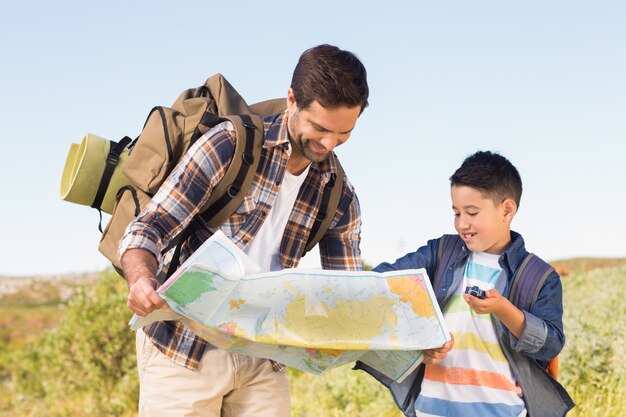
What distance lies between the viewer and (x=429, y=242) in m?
3.20

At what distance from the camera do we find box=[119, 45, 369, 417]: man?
9.36 ft

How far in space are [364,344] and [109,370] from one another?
22.3ft

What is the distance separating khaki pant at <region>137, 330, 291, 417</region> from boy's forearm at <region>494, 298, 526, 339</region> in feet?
3.35

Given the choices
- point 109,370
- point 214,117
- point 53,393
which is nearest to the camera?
point 214,117

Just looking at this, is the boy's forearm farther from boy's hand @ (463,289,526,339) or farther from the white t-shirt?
the white t-shirt

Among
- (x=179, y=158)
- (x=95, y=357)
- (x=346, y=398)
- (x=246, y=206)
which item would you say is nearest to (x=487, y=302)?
(x=246, y=206)

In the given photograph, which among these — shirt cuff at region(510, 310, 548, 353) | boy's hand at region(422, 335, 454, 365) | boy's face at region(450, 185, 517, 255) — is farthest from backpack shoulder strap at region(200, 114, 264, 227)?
shirt cuff at region(510, 310, 548, 353)

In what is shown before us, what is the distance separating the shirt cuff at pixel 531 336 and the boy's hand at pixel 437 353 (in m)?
0.28

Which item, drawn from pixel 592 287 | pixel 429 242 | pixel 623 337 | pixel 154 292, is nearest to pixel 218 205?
pixel 154 292

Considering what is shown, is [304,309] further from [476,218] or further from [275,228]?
[476,218]

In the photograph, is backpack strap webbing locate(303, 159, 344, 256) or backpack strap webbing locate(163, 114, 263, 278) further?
backpack strap webbing locate(303, 159, 344, 256)

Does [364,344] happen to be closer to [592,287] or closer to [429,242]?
[429,242]

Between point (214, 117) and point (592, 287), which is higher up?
point (214, 117)

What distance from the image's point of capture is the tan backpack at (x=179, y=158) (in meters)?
2.96
